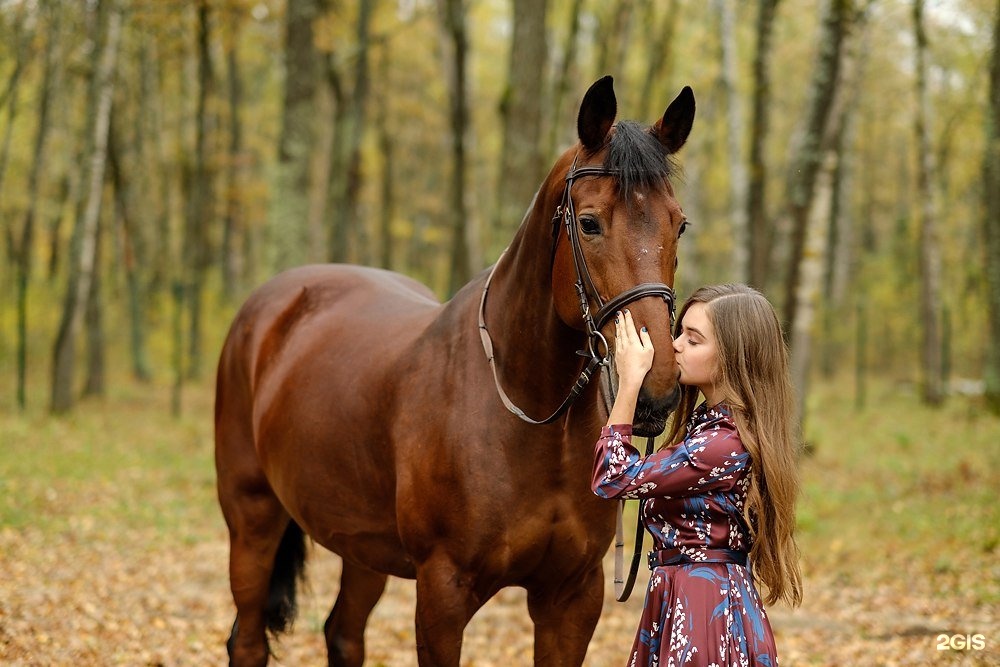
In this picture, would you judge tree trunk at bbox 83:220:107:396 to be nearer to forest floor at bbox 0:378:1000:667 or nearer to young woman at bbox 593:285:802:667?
forest floor at bbox 0:378:1000:667

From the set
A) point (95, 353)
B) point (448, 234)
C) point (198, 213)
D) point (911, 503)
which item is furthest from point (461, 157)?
point (448, 234)

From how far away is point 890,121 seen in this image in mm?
34500

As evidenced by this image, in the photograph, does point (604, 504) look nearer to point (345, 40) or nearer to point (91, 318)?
point (91, 318)

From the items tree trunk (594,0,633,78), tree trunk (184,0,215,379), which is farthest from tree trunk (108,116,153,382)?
tree trunk (594,0,633,78)

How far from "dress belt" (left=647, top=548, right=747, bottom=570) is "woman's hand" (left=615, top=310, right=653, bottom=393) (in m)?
0.54

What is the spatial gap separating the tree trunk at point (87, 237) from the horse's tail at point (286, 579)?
375 inches

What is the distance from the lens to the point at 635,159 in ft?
8.71

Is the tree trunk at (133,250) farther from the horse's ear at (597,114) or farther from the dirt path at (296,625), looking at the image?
the horse's ear at (597,114)

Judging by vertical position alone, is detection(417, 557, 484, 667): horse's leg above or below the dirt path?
above

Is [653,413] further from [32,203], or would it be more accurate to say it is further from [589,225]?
[32,203]

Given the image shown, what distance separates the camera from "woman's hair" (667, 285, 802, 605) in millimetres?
2555

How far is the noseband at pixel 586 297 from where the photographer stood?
2.52 meters

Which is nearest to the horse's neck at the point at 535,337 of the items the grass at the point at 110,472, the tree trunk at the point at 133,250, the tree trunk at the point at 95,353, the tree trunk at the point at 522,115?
the tree trunk at the point at 522,115

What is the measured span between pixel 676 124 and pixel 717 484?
1.13 metres
